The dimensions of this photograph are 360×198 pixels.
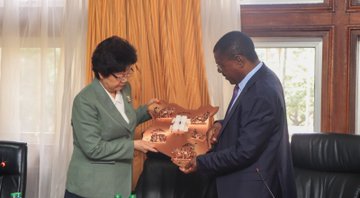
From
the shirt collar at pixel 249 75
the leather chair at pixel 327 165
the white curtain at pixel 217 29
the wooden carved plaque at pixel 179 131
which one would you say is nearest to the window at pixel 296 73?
the white curtain at pixel 217 29

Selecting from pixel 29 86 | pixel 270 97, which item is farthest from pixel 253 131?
pixel 29 86

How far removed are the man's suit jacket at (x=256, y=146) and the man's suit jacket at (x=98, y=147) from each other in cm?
50

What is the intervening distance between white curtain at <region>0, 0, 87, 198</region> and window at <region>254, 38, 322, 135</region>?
1277 millimetres

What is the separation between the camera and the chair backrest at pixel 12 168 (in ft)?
8.36

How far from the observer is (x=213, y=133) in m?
2.38

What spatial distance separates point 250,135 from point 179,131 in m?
0.61

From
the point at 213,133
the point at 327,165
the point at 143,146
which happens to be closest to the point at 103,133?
the point at 143,146

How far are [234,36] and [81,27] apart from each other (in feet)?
4.57

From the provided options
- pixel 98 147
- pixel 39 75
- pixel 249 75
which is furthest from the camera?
pixel 39 75

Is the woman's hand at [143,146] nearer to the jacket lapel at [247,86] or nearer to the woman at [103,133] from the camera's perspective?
the woman at [103,133]

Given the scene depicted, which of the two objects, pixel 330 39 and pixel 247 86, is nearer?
pixel 247 86

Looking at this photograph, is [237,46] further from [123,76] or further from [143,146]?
[143,146]

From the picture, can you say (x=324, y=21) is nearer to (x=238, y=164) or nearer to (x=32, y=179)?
(x=238, y=164)

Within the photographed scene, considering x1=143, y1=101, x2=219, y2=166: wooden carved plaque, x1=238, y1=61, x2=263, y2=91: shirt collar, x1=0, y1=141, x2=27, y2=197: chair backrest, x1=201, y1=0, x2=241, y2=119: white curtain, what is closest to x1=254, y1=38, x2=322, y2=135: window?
x1=201, y1=0, x2=241, y2=119: white curtain
